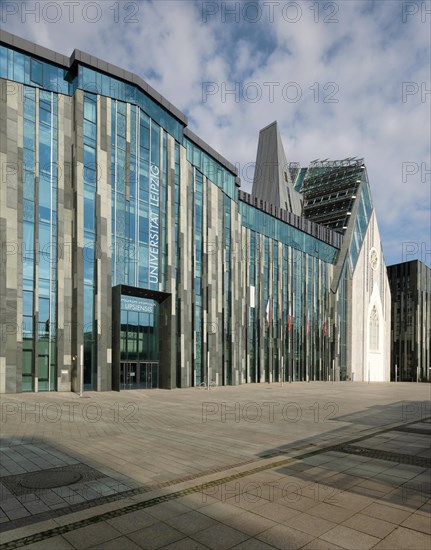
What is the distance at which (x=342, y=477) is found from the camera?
34.1ft

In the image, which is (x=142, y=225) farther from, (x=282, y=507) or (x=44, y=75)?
(x=282, y=507)

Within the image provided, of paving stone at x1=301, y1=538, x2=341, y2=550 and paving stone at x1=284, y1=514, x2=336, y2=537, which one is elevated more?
paving stone at x1=301, y1=538, x2=341, y2=550

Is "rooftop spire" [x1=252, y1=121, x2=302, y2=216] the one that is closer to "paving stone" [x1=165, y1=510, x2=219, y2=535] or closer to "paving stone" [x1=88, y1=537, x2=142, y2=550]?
"paving stone" [x1=165, y1=510, x2=219, y2=535]

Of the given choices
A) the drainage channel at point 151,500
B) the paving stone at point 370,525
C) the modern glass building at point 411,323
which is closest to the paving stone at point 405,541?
the paving stone at point 370,525

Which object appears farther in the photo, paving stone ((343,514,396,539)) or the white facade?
the white facade

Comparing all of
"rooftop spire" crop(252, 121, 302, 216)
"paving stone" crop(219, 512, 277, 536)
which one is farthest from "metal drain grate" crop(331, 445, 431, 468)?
"rooftop spire" crop(252, 121, 302, 216)

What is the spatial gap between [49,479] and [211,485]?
358cm

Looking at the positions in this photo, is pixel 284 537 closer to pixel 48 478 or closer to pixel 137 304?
pixel 48 478

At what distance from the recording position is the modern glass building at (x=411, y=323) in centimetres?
10581

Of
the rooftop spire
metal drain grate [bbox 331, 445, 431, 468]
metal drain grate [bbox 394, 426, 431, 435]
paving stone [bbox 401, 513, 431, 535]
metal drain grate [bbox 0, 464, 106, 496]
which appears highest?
the rooftop spire

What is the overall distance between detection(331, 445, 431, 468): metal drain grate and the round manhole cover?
7.90 metres

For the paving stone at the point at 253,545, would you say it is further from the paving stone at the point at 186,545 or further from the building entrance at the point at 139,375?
the building entrance at the point at 139,375

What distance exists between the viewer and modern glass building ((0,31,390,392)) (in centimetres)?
3262

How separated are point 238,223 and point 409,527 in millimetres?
47458
